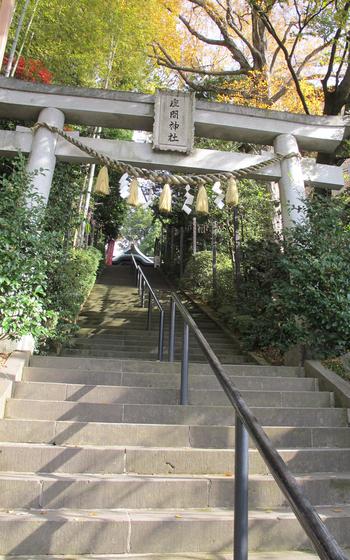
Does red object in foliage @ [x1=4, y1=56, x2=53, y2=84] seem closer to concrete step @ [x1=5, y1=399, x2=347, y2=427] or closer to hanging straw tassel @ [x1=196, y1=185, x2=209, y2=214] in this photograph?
hanging straw tassel @ [x1=196, y1=185, x2=209, y2=214]

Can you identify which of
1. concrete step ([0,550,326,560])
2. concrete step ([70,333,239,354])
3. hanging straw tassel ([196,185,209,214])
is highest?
hanging straw tassel ([196,185,209,214])

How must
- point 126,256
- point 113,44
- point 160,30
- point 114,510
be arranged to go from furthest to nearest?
point 126,256 < point 160,30 < point 113,44 < point 114,510

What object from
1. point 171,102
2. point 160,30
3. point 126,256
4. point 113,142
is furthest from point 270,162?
point 126,256

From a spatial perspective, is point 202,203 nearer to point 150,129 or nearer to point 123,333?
point 150,129

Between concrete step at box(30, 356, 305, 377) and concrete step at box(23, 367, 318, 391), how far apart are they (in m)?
0.25

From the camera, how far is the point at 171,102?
6.41 metres

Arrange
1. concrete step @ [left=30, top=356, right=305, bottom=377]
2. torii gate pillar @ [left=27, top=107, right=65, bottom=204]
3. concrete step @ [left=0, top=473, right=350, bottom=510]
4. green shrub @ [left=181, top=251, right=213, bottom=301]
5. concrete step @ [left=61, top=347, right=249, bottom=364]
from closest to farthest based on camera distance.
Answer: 1. concrete step @ [left=0, top=473, right=350, bottom=510]
2. concrete step @ [left=30, top=356, right=305, bottom=377]
3. torii gate pillar @ [left=27, top=107, right=65, bottom=204]
4. concrete step @ [left=61, top=347, right=249, bottom=364]
5. green shrub @ [left=181, top=251, right=213, bottom=301]

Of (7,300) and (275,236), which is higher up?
(275,236)

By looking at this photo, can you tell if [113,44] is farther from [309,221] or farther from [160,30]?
[309,221]

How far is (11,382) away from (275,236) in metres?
4.33

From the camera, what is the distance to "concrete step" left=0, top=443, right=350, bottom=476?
3.02 meters

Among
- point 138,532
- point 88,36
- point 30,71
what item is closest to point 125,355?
point 138,532

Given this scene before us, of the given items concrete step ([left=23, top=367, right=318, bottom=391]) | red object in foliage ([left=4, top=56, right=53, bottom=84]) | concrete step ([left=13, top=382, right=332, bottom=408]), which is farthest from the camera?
red object in foliage ([left=4, top=56, right=53, bottom=84])

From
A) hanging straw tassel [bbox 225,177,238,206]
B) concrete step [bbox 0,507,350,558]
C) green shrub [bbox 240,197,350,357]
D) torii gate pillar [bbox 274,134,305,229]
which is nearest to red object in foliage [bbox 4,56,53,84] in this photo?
hanging straw tassel [bbox 225,177,238,206]
